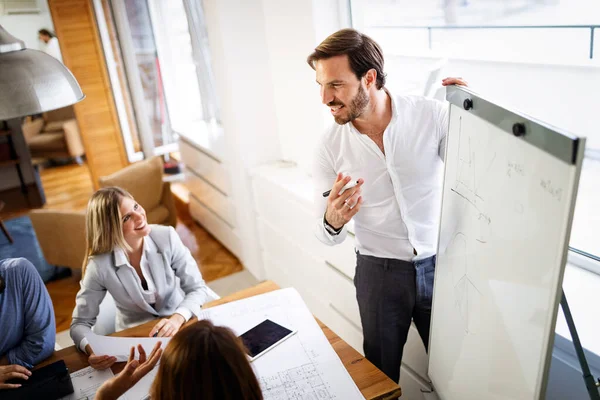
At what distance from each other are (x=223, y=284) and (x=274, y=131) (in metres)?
1.15

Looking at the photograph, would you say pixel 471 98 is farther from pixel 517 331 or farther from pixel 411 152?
pixel 517 331

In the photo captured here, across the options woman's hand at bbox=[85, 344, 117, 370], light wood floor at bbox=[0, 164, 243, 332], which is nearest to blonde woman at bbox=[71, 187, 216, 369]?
woman's hand at bbox=[85, 344, 117, 370]

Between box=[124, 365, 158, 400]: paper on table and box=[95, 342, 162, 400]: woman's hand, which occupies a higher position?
box=[95, 342, 162, 400]: woman's hand

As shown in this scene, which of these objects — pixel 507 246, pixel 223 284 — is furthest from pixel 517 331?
pixel 223 284

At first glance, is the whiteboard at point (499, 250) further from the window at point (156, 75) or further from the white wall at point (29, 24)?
the white wall at point (29, 24)

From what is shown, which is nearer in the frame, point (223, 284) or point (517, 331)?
point (517, 331)

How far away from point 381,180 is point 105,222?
1.06 metres

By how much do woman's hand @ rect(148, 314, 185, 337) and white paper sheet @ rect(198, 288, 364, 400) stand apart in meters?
0.09

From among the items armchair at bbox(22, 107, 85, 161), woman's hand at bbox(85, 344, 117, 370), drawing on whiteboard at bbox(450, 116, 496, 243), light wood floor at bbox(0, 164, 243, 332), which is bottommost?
light wood floor at bbox(0, 164, 243, 332)

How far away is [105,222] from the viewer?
205cm

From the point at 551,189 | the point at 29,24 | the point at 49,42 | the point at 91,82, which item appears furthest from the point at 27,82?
the point at 29,24

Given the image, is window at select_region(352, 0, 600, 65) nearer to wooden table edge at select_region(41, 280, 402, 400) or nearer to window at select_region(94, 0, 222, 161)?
wooden table edge at select_region(41, 280, 402, 400)

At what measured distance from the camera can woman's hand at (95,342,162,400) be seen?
1.43 meters

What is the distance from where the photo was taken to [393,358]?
1910mm
